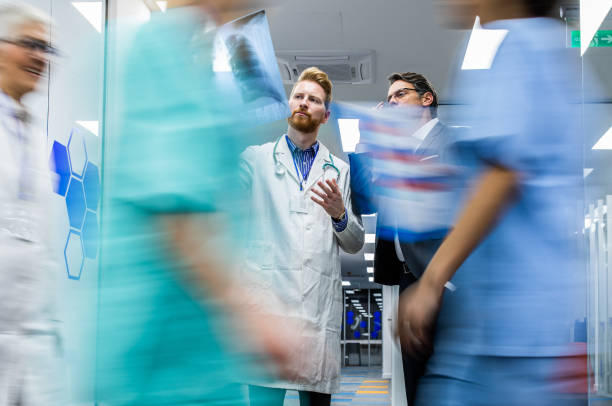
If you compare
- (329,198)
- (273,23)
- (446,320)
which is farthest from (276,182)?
(273,23)

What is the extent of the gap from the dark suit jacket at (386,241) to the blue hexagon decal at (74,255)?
1.50 m

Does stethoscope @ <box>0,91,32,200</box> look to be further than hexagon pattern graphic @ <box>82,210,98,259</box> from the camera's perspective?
No

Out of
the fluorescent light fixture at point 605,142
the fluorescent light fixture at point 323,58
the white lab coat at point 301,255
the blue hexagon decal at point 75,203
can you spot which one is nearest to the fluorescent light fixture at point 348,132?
the fluorescent light fixture at point 323,58

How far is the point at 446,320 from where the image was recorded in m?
1.14

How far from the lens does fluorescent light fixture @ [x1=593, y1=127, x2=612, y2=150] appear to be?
8.26m

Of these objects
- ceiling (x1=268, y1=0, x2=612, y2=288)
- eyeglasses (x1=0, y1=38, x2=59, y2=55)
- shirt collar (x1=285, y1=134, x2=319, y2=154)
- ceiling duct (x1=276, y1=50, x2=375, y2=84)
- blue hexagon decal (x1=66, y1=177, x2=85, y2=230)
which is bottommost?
blue hexagon decal (x1=66, y1=177, x2=85, y2=230)

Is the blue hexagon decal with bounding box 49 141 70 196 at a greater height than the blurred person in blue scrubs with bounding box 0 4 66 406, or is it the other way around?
the blue hexagon decal with bounding box 49 141 70 196

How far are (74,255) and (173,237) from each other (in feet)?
8.09

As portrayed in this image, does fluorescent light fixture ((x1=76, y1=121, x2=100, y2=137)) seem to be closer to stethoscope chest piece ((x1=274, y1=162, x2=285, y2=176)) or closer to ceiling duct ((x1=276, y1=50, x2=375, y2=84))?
stethoscope chest piece ((x1=274, y1=162, x2=285, y2=176))

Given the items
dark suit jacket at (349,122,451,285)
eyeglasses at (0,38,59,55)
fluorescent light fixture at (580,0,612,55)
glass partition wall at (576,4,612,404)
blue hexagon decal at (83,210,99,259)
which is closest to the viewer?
eyeglasses at (0,38,59,55)

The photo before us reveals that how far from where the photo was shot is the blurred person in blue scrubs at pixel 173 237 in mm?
967

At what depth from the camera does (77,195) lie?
10.6 ft

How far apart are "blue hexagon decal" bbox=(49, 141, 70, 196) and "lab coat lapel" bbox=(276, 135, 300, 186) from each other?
1156 millimetres

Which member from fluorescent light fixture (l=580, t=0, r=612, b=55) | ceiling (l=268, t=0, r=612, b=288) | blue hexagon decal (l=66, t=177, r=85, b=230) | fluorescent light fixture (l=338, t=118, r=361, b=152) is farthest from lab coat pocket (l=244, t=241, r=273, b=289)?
fluorescent light fixture (l=338, t=118, r=361, b=152)
